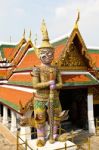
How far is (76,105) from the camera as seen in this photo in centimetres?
1612

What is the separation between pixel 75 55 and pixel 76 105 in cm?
386

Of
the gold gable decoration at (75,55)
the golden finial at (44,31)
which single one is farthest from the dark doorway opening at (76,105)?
the golden finial at (44,31)

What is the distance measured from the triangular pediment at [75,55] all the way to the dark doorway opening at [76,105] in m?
1.73

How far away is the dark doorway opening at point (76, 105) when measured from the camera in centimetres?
1520

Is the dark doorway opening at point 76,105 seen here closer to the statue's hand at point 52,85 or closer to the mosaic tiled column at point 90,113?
the mosaic tiled column at point 90,113

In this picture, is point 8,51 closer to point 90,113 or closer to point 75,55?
point 75,55

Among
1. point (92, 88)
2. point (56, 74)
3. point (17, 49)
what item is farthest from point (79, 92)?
point (17, 49)

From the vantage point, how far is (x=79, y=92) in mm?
15406

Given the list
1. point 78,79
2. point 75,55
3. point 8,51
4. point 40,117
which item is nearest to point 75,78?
point 78,79

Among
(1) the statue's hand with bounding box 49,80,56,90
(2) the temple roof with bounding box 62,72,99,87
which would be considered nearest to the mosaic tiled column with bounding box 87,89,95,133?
(2) the temple roof with bounding box 62,72,99,87

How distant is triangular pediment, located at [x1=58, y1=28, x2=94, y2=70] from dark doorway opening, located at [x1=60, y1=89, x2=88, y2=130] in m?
1.73

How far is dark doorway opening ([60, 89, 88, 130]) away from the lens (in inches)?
598

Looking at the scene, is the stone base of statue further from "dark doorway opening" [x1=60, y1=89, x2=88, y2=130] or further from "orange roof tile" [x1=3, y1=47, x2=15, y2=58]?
"orange roof tile" [x1=3, y1=47, x2=15, y2=58]

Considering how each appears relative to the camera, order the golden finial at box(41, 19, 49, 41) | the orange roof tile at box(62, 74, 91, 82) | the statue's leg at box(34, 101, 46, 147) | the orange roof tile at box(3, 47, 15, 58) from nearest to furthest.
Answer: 1. the statue's leg at box(34, 101, 46, 147)
2. the golden finial at box(41, 19, 49, 41)
3. the orange roof tile at box(62, 74, 91, 82)
4. the orange roof tile at box(3, 47, 15, 58)
